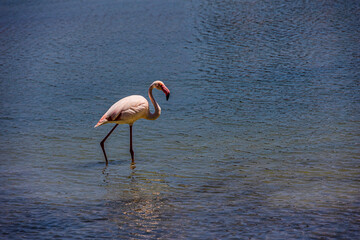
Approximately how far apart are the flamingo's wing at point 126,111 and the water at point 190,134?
0.67 meters

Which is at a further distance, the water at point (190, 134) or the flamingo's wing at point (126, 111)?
the flamingo's wing at point (126, 111)

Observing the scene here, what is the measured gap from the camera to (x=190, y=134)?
10086 millimetres

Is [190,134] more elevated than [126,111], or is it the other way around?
[126,111]

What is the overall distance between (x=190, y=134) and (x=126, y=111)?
5.23 feet

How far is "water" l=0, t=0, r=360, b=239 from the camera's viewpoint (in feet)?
21.1

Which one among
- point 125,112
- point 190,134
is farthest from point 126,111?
point 190,134

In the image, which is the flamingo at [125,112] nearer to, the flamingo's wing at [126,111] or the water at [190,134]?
the flamingo's wing at [126,111]

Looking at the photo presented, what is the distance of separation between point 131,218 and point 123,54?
12.4 meters

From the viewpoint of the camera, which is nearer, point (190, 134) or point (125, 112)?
point (125, 112)

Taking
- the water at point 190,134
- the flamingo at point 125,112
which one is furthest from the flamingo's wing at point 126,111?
the water at point 190,134

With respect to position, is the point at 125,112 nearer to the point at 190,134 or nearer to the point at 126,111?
the point at 126,111

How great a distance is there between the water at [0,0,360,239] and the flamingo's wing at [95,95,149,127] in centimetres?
67

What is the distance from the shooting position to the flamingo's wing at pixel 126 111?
8922mm

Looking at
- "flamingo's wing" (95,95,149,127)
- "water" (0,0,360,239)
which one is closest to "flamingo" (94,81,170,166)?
"flamingo's wing" (95,95,149,127)
